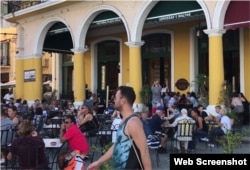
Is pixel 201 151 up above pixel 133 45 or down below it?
below

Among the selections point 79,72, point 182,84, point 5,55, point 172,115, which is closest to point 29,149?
point 172,115

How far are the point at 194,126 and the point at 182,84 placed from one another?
8.35 meters

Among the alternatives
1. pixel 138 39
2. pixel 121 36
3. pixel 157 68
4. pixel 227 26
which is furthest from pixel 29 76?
pixel 227 26

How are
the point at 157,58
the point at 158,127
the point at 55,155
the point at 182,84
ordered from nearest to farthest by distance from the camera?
the point at 55,155 < the point at 158,127 < the point at 182,84 < the point at 157,58

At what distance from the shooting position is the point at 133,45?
17.0 metres

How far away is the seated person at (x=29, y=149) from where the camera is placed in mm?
6211

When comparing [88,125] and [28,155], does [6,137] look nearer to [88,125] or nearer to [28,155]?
[28,155]

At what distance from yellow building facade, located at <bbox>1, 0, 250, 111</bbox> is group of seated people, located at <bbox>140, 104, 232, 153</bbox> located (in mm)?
1895

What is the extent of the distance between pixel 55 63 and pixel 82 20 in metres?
8.70

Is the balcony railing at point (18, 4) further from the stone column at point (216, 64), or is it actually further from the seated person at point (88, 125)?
the seated person at point (88, 125)

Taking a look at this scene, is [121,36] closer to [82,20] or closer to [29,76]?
[82,20]

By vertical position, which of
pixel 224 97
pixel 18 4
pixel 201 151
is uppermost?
pixel 18 4

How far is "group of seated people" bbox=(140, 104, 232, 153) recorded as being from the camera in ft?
35.1

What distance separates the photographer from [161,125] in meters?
11.0
